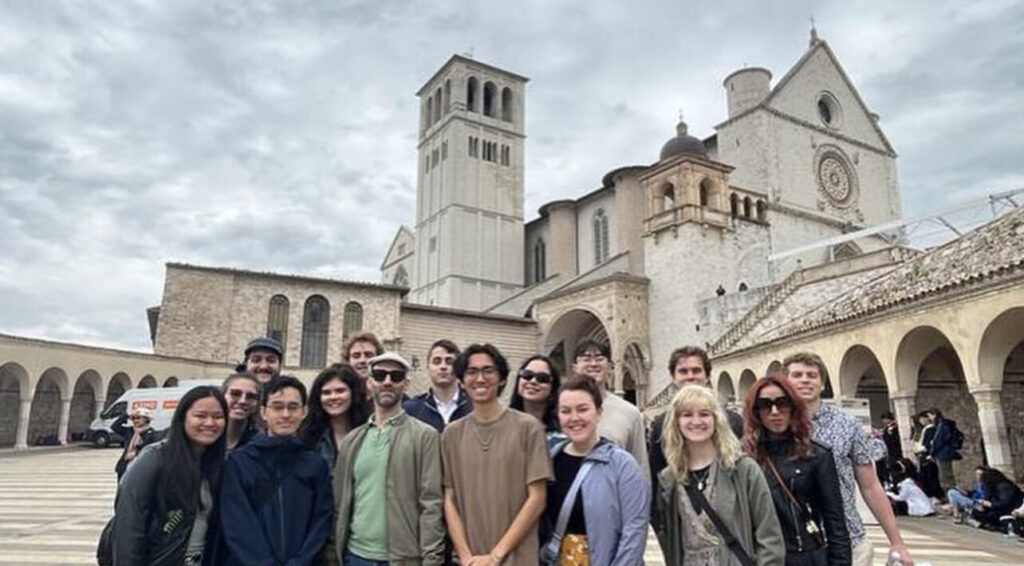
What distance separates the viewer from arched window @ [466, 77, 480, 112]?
44.7 metres

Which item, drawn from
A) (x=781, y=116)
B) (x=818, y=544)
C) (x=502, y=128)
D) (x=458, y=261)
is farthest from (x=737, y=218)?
(x=818, y=544)

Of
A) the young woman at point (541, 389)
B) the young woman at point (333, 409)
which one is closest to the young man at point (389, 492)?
the young woman at point (333, 409)

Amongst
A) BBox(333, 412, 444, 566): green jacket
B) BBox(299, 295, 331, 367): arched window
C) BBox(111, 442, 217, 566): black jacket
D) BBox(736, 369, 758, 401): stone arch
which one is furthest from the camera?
BBox(299, 295, 331, 367): arched window

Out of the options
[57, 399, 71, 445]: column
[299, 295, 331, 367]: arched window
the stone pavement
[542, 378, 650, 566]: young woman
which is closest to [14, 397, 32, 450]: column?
[57, 399, 71, 445]: column

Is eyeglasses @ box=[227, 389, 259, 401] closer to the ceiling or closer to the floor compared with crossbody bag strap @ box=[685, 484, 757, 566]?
closer to the ceiling

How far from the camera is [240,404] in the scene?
3.51 metres

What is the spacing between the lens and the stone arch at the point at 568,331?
30.0 meters

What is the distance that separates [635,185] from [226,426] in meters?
31.9

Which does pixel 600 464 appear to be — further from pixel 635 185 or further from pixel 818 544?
pixel 635 185

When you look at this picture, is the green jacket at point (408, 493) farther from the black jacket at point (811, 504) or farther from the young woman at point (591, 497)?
the black jacket at point (811, 504)

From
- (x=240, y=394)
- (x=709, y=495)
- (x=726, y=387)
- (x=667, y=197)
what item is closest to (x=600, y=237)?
(x=667, y=197)

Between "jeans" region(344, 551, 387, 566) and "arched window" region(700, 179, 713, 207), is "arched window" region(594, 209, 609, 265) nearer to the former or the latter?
"arched window" region(700, 179, 713, 207)

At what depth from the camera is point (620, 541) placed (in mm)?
2850

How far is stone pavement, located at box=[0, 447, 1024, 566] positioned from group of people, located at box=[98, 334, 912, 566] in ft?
11.6
